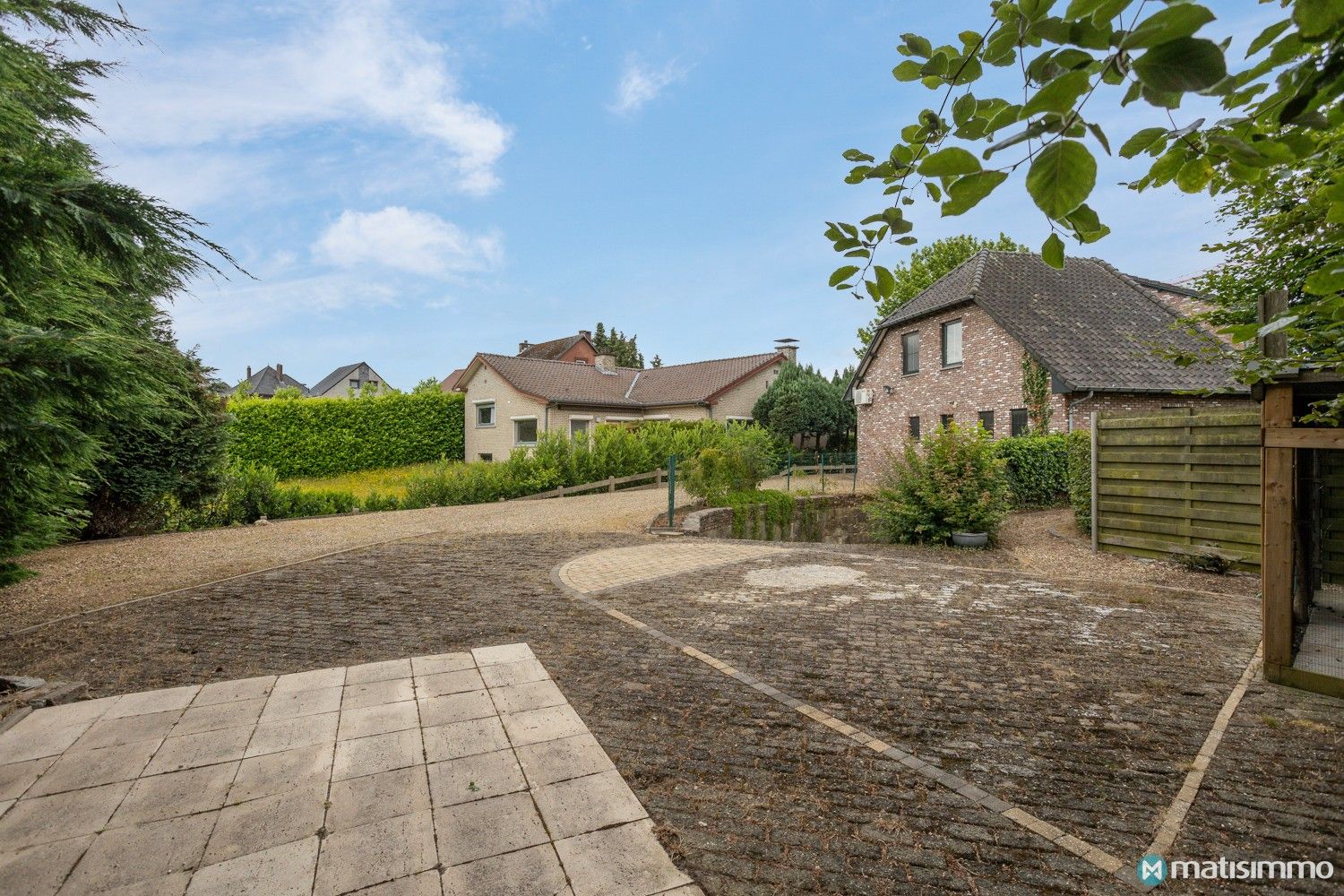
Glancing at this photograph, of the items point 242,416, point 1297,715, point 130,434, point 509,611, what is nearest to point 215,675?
point 509,611

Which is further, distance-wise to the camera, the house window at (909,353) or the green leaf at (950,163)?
the house window at (909,353)

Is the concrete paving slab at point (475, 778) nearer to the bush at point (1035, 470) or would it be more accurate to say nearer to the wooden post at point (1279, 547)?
the wooden post at point (1279, 547)

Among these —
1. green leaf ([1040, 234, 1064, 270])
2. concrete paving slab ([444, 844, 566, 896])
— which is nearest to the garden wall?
concrete paving slab ([444, 844, 566, 896])

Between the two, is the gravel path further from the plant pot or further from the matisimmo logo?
the matisimmo logo

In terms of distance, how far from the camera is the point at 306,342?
18.1 m

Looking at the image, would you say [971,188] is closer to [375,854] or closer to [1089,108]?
A: [1089,108]

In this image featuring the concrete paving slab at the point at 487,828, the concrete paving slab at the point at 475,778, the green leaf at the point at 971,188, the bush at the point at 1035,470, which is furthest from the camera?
the bush at the point at 1035,470

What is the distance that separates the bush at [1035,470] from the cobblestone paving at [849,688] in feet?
24.3

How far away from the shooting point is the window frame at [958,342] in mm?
18697

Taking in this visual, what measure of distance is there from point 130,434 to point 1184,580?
1561 cm

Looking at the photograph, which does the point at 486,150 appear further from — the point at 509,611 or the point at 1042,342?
the point at 1042,342

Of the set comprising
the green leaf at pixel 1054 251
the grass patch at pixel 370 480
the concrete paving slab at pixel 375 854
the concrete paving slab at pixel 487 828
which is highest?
the green leaf at pixel 1054 251


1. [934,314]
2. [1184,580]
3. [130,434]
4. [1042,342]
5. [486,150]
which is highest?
[486,150]

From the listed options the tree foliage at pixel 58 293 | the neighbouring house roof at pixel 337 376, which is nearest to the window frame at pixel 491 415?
the tree foliage at pixel 58 293
